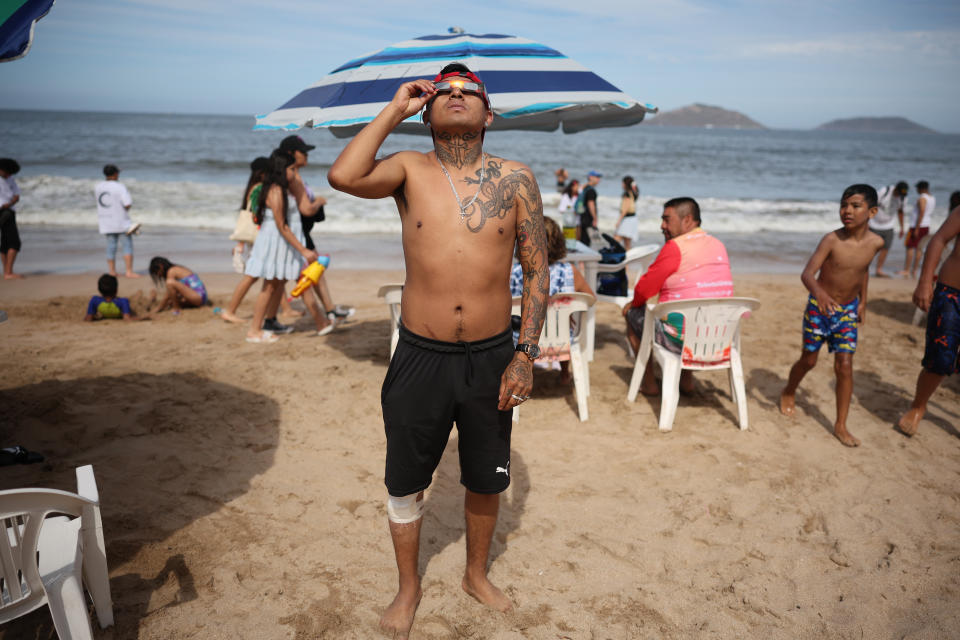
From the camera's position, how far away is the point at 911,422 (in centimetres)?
453

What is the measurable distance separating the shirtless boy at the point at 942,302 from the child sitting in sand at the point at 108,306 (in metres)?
7.46

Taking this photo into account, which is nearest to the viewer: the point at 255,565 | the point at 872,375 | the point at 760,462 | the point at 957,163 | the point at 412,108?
the point at 412,108

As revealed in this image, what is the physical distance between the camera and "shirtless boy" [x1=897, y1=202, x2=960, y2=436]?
408 cm

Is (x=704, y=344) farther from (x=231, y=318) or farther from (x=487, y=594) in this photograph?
(x=231, y=318)

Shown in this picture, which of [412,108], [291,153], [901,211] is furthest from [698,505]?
[901,211]

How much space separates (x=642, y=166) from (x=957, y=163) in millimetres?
32719

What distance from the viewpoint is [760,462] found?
4.07 meters

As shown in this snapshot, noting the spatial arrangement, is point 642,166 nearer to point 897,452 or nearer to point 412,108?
point 897,452

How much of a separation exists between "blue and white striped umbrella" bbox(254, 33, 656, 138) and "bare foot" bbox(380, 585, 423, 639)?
112 inches

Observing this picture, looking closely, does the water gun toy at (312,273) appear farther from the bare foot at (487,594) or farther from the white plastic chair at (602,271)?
the bare foot at (487,594)

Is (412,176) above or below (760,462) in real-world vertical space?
above

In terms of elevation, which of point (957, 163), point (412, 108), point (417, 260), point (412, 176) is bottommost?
point (417, 260)

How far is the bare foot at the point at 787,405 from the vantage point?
484 cm

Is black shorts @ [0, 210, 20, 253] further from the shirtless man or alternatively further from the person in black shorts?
the shirtless man
